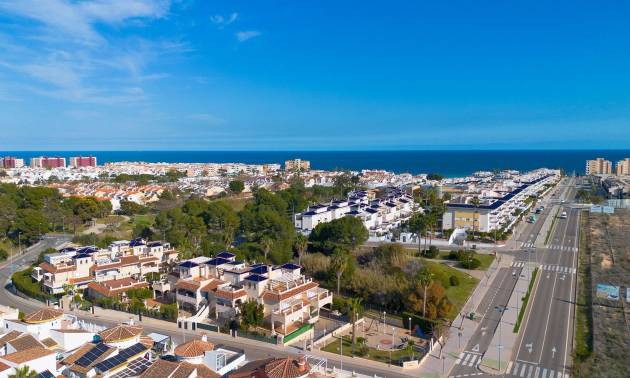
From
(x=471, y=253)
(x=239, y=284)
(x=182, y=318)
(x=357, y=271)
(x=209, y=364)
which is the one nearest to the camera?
(x=209, y=364)

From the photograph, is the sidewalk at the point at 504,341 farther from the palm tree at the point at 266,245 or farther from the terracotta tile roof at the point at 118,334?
the palm tree at the point at 266,245

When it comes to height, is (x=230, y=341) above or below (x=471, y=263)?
below

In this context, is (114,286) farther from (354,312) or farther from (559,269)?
(559,269)

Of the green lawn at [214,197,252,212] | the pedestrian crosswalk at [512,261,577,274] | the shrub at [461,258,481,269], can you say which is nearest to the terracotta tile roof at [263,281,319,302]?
the shrub at [461,258,481,269]

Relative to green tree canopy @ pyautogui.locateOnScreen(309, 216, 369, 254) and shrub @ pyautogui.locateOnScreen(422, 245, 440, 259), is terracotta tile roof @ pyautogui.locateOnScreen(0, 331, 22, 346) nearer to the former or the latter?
green tree canopy @ pyautogui.locateOnScreen(309, 216, 369, 254)

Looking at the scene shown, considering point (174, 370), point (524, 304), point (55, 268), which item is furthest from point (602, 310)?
point (55, 268)

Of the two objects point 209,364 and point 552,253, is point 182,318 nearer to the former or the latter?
point 209,364

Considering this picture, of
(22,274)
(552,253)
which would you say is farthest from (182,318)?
(552,253)
